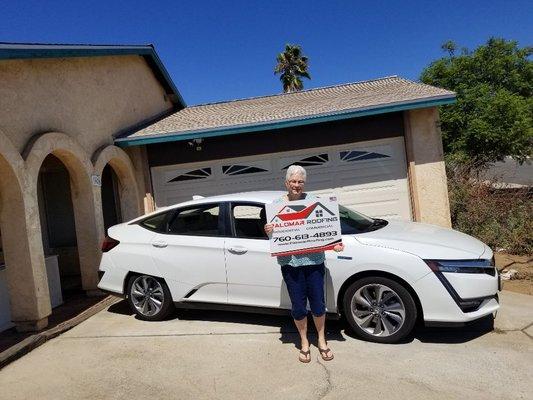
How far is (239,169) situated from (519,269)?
5.69 m

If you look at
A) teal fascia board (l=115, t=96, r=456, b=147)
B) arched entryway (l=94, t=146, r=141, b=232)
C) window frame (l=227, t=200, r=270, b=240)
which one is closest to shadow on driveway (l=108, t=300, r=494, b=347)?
window frame (l=227, t=200, r=270, b=240)

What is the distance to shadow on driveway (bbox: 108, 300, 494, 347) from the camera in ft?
15.5

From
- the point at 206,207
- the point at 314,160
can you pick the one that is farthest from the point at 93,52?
the point at 314,160

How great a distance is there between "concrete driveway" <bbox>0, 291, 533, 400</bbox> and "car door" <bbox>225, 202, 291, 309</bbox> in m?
0.39

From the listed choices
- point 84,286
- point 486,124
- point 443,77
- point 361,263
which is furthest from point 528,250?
point 443,77

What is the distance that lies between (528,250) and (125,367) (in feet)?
24.7

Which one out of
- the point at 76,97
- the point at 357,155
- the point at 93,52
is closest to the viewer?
the point at 76,97

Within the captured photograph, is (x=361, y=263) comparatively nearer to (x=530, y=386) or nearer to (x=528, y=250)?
(x=530, y=386)

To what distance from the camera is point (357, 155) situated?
31.8 ft

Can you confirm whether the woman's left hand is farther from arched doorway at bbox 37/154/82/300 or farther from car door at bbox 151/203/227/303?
arched doorway at bbox 37/154/82/300

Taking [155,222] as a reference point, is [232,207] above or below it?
above

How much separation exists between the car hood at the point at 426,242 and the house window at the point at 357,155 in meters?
4.58

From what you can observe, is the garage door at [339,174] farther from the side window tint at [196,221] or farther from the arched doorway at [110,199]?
the side window tint at [196,221]

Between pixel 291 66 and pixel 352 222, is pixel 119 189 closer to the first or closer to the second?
pixel 352 222
